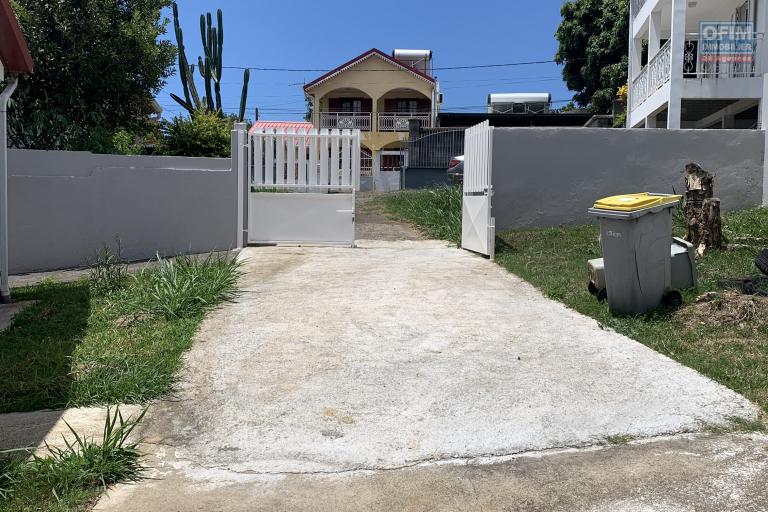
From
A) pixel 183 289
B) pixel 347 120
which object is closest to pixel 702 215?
pixel 183 289

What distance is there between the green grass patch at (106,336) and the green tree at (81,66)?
7.13 meters

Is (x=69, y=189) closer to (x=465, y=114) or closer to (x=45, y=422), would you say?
(x=45, y=422)

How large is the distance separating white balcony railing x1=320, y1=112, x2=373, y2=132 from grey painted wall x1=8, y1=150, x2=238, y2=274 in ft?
85.1

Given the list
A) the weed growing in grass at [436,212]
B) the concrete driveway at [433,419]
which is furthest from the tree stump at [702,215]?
the weed growing in grass at [436,212]

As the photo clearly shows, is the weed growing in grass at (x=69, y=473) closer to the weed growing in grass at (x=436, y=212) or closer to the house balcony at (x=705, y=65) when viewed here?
the weed growing in grass at (x=436, y=212)

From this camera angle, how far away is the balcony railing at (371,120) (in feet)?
121

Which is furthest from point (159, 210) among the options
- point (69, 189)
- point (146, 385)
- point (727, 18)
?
point (727, 18)

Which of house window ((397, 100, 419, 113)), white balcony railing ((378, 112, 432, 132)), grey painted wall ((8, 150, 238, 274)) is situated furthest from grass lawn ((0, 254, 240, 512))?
house window ((397, 100, 419, 113))

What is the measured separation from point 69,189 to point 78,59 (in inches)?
204

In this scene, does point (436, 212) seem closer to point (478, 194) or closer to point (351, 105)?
point (478, 194)

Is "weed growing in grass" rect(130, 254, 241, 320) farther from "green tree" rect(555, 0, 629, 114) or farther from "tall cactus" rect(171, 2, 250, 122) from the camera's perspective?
"green tree" rect(555, 0, 629, 114)

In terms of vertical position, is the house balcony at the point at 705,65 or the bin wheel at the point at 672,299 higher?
the house balcony at the point at 705,65

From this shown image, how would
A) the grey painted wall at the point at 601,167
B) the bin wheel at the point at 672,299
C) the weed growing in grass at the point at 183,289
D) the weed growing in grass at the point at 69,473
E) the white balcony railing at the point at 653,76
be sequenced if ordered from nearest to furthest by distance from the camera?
the weed growing in grass at the point at 69,473 → the bin wheel at the point at 672,299 → the weed growing in grass at the point at 183,289 → the grey painted wall at the point at 601,167 → the white balcony railing at the point at 653,76

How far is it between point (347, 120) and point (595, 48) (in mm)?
13272
